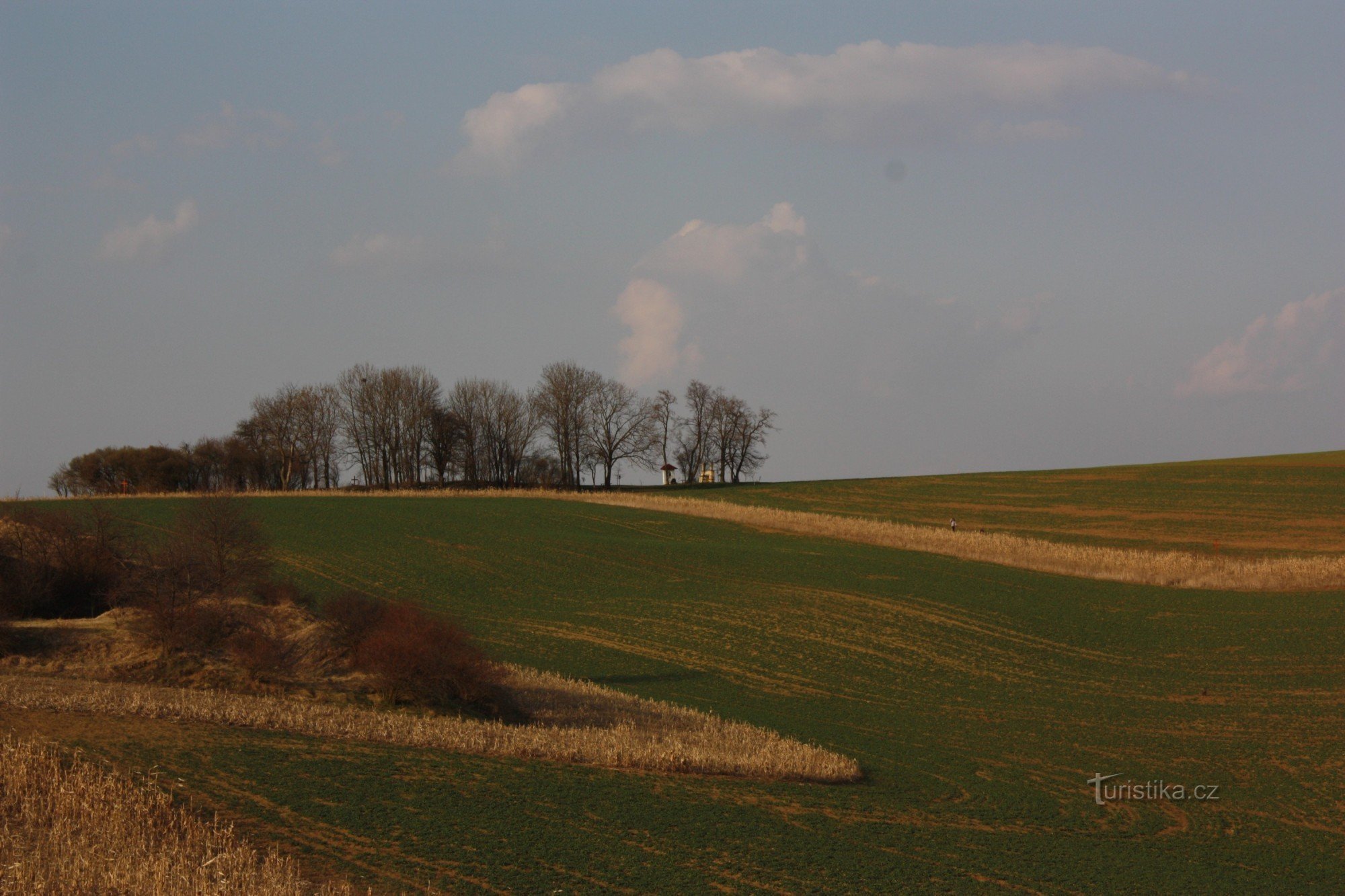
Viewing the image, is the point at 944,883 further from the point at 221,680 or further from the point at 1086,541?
the point at 1086,541

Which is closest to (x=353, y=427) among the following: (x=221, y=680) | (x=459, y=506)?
(x=459, y=506)

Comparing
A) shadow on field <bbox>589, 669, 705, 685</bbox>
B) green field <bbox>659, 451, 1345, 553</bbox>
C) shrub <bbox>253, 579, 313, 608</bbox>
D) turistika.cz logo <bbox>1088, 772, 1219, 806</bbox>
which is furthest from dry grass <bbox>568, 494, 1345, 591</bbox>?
shrub <bbox>253, 579, 313, 608</bbox>

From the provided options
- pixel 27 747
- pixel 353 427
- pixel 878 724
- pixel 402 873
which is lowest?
pixel 878 724

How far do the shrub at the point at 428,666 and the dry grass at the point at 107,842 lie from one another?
22.3 ft

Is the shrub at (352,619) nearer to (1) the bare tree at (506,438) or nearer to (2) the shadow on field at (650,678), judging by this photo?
(2) the shadow on field at (650,678)

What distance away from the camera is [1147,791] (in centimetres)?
1675

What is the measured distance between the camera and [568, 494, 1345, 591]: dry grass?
40531 mm

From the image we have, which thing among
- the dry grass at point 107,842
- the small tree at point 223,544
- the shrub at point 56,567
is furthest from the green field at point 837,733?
the shrub at point 56,567

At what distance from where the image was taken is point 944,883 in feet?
37.4

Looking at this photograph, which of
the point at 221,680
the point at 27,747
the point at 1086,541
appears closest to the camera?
the point at 27,747

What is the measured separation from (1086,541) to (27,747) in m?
49.3

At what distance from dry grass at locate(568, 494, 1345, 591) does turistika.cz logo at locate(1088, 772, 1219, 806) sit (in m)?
25.8

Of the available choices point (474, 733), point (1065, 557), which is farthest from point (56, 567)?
point (1065, 557)

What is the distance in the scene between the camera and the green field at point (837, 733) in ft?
38.3
